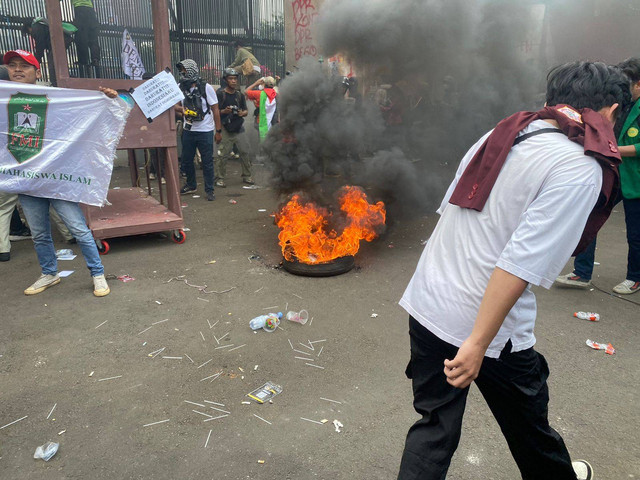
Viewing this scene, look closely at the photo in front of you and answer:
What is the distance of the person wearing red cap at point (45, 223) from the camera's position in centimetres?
431

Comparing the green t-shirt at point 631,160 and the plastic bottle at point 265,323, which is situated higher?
the green t-shirt at point 631,160

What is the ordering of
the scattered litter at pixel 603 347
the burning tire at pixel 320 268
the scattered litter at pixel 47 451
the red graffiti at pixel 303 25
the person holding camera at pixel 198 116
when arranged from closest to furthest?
the scattered litter at pixel 47 451 → the scattered litter at pixel 603 347 → the burning tire at pixel 320 268 → the person holding camera at pixel 198 116 → the red graffiti at pixel 303 25

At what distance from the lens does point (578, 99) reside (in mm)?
1656

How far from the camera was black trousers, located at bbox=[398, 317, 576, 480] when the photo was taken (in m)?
1.74

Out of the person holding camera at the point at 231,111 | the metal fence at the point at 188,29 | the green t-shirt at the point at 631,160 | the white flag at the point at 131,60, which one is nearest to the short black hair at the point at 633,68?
the green t-shirt at the point at 631,160

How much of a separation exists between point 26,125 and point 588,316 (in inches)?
223

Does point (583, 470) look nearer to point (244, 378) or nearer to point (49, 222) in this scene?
point (244, 378)

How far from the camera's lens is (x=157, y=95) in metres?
5.38

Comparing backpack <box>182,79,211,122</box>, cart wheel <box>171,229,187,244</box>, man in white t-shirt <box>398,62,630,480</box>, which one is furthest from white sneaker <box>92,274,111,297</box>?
backpack <box>182,79,211,122</box>

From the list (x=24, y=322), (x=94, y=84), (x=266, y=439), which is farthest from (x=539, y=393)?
(x=94, y=84)

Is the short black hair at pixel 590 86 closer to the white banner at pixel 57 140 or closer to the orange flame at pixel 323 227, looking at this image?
the orange flame at pixel 323 227

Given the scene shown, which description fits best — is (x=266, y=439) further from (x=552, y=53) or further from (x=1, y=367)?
(x=552, y=53)

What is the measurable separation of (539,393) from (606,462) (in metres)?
1.18

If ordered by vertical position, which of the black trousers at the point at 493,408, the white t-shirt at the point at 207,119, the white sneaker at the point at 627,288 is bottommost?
the white sneaker at the point at 627,288
